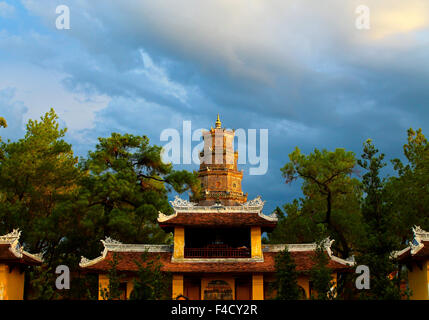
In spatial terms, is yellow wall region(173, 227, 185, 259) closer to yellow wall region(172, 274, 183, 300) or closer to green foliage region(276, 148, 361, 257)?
yellow wall region(172, 274, 183, 300)

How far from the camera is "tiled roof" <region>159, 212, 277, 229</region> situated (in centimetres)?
2580

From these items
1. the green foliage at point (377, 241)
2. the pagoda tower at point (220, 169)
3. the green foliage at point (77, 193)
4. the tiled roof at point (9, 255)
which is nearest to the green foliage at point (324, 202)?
the green foliage at point (77, 193)

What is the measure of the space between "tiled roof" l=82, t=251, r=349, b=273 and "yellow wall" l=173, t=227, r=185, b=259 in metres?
0.53

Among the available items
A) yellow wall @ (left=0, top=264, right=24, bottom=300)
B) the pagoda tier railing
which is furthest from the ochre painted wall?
yellow wall @ (left=0, top=264, right=24, bottom=300)

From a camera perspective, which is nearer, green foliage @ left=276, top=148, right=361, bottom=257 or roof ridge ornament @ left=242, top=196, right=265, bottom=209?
roof ridge ornament @ left=242, top=196, right=265, bottom=209

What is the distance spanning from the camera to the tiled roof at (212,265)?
2420 cm

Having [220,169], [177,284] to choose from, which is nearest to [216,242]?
[177,284]

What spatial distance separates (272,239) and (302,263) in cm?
1187

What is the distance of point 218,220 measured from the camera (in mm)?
26141

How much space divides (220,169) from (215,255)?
1524 inches

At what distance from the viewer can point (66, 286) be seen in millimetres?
28031
